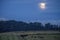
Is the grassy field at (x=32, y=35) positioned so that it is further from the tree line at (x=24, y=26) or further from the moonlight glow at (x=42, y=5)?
the moonlight glow at (x=42, y=5)

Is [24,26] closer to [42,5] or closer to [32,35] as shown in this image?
[32,35]

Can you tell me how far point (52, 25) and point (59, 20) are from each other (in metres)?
0.15

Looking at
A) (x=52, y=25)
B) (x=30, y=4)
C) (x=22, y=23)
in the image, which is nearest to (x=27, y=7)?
(x=30, y=4)

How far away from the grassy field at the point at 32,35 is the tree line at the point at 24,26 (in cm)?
6

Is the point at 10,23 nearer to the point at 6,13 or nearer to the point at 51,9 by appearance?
the point at 6,13

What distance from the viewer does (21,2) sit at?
11.7ft

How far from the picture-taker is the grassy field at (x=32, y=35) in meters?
3.48

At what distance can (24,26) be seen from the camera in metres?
3.53

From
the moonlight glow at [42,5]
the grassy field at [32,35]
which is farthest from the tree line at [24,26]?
the moonlight glow at [42,5]

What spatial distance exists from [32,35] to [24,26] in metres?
0.21

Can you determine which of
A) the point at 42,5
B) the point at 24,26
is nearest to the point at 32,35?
the point at 24,26

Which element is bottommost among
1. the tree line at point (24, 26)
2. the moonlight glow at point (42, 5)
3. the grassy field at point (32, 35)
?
the grassy field at point (32, 35)

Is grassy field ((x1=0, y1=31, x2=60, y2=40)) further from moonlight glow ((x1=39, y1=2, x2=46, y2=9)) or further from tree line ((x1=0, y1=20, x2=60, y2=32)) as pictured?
moonlight glow ((x1=39, y1=2, x2=46, y2=9))

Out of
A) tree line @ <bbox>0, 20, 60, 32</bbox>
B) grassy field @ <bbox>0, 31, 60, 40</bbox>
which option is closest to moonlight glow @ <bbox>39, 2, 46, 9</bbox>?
tree line @ <bbox>0, 20, 60, 32</bbox>
